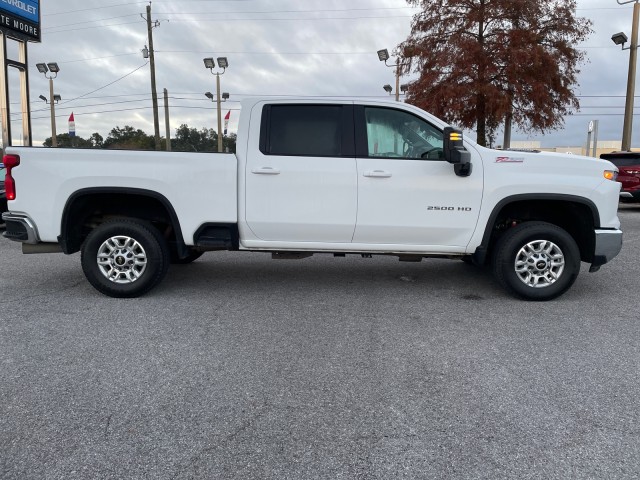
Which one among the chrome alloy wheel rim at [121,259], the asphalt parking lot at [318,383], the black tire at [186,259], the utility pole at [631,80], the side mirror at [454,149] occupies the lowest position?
the asphalt parking lot at [318,383]

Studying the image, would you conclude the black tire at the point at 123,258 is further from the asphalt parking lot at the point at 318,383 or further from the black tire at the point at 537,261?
the black tire at the point at 537,261

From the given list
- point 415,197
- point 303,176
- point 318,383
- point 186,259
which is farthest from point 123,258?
point 415,197

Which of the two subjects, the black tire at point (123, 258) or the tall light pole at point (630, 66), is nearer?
the black tire at point (123, 258)

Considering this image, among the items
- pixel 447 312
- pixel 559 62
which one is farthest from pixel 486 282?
pixel 559 62

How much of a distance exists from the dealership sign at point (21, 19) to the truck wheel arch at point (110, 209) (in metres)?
12.9

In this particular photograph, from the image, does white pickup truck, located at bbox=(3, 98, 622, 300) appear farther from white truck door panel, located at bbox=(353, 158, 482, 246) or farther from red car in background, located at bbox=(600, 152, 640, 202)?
red car in background, located at bbox=(600, 152, 640, 202)

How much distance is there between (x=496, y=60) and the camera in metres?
19.6

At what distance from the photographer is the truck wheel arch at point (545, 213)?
17.5ft

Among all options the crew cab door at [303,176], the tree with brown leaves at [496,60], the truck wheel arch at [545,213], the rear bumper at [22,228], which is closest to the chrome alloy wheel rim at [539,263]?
the truck wheel arch at [545,213]

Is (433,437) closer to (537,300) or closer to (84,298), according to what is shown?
(537,300)

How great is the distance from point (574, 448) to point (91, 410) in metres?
2.66

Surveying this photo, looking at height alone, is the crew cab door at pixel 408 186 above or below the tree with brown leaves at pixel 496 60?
below

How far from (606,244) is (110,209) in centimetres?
529

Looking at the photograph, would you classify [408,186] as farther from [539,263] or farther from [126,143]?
[126,143]
